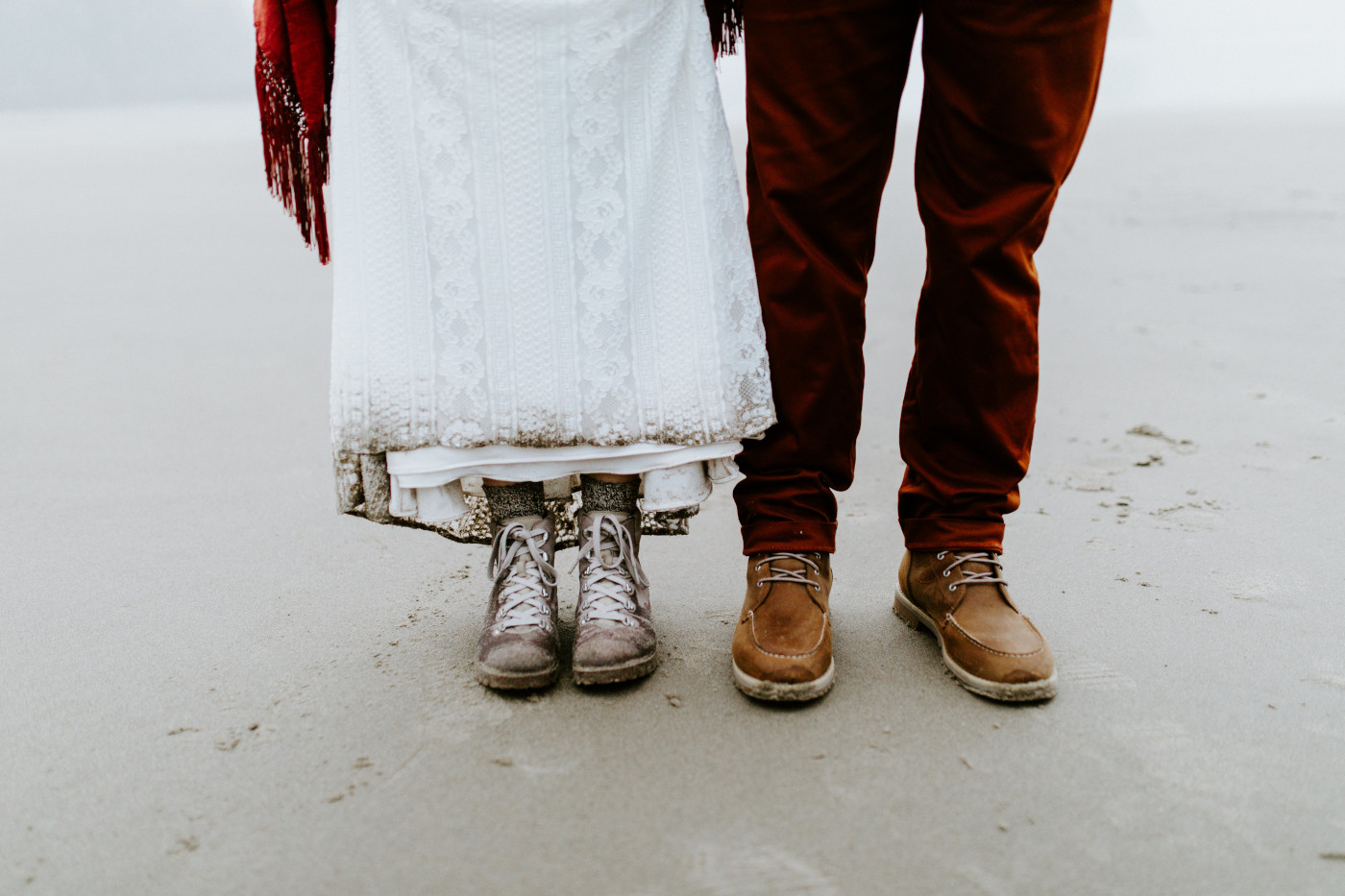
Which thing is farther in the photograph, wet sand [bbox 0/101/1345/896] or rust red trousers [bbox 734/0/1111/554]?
rust red trousers [bbox 734/0/1111/554]

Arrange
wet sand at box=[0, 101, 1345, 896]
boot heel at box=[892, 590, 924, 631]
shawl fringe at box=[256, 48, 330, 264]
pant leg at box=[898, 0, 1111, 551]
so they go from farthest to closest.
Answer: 1. boot heel at box=[892, 590, 924, 631]
2. shawl fringe at box=[256, 48, 330, 264]
3. pant leg at box=[898, 0, 1111, 551]
4. wet sand at box=[0, 101, 1345, 896]

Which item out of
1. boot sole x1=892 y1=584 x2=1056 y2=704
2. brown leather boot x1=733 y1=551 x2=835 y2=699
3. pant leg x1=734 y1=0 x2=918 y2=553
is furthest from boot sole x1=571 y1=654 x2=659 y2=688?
boot sole x1=892 y1=584 x2=1056 y2=704

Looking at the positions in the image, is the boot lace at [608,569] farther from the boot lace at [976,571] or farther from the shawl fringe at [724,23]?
the shawl fringe at [724,23]

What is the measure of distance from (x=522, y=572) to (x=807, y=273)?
51 cm

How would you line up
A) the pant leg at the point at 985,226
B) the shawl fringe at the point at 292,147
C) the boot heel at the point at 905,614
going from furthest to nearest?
the boot heel at the point at 905,614, the shawl fringe at the point at 292,147, the pant leg at the point at 985,226

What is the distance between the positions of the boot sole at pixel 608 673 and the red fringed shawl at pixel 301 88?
63 cm

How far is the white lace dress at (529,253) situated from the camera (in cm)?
111

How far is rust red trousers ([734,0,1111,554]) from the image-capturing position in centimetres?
110

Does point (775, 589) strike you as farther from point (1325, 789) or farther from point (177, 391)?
point (177, 391)

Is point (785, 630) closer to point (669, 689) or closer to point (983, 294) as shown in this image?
point (669, 689)

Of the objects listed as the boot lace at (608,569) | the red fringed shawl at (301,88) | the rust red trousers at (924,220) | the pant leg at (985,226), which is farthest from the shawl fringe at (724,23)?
the boot lace at (608,569)

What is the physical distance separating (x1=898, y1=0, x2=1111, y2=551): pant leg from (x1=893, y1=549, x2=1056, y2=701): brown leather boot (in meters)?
0.03

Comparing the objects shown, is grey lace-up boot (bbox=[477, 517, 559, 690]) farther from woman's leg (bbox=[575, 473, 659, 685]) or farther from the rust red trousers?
the rust red trousers

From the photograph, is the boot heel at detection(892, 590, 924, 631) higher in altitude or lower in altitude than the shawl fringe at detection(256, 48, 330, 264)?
lower
